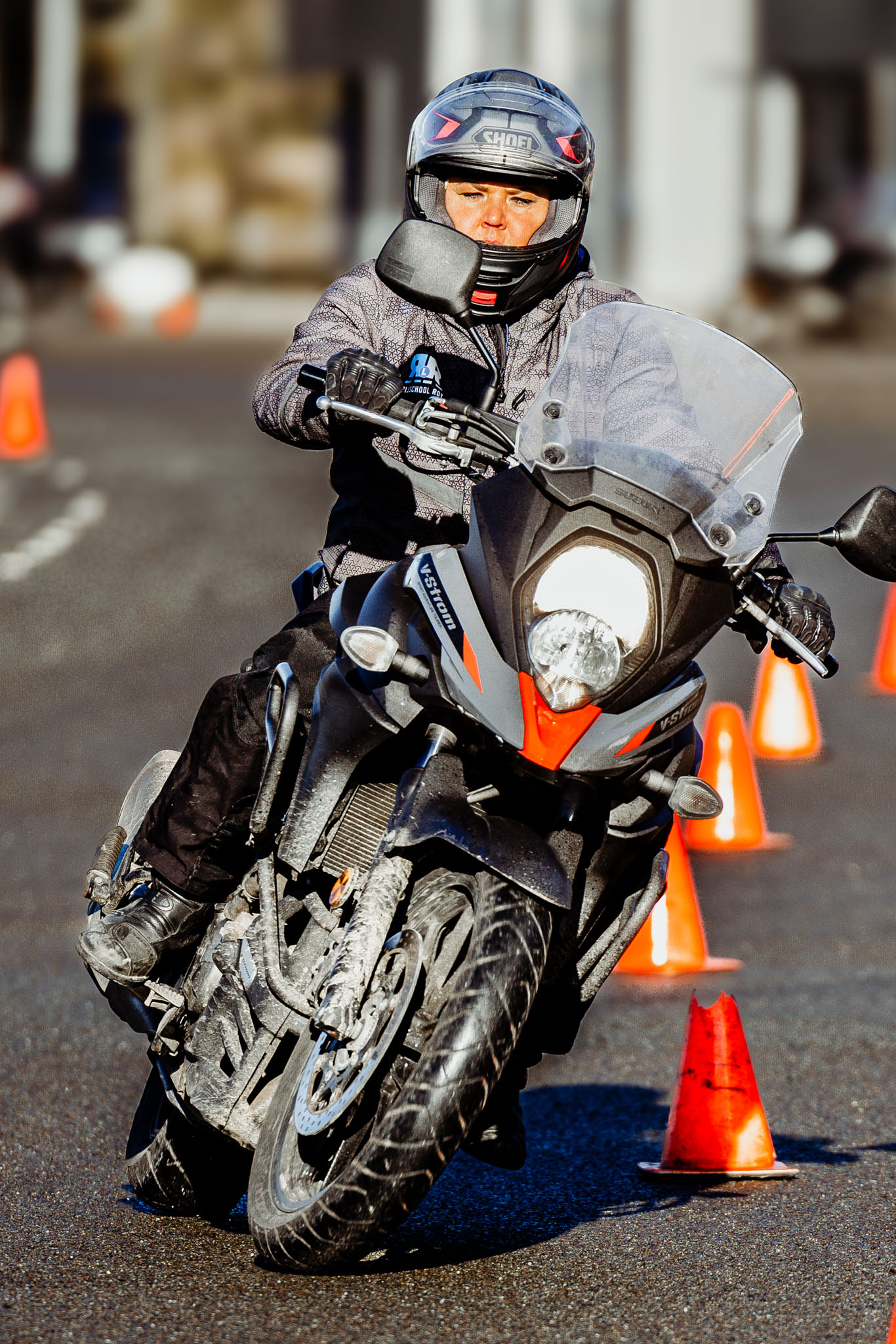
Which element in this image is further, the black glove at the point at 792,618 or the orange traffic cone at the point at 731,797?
the orange traffic cone at the point at 731,797

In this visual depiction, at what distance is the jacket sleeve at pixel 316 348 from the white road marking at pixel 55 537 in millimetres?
9082

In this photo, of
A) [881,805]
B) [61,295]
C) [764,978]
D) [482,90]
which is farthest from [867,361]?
[482,90]

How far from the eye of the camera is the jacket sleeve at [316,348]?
15.7 feet

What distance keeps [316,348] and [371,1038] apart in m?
1.54

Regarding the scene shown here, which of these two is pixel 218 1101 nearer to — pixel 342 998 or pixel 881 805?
pixel 342 998

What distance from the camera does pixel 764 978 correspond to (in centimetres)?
723

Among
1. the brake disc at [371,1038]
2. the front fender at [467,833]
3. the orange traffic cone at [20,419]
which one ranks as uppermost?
the front fender at [467,833]

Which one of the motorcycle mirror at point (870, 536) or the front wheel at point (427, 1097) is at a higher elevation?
the motorcycle mirror at point (870, 536)

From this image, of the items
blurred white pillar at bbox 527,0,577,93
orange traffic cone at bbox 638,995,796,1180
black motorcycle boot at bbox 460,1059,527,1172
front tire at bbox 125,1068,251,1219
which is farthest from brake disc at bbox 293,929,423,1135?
blurred white pillar at bbox 527,0,577,93

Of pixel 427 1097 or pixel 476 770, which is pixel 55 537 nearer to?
pixel 476 770

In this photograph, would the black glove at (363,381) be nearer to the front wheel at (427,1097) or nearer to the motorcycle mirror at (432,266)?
the motorcycle mirror at (432,266)

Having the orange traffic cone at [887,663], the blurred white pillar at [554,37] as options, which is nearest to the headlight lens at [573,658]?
the orange traffic cone at [887,663]

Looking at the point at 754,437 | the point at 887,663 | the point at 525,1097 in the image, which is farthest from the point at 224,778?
the point at 887,663

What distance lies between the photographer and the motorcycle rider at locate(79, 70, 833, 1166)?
15.8 ft
